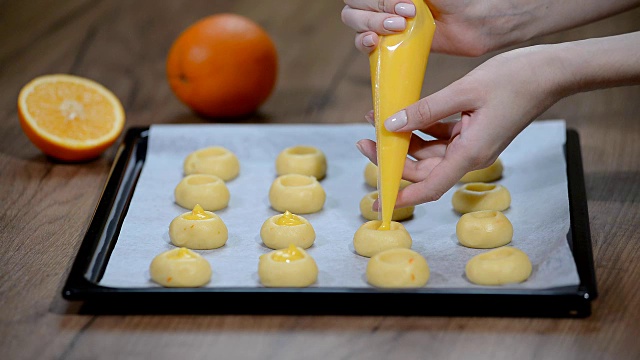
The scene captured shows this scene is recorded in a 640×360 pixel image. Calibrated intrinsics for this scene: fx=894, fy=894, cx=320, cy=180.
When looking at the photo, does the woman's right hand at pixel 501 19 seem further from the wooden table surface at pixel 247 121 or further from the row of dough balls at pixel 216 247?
the row of dough balls at pixel 216 247

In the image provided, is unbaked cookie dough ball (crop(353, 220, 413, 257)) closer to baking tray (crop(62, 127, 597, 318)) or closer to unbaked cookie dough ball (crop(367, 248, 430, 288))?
unbaked cookie dough ball (crop(367, 248, 430, 288))

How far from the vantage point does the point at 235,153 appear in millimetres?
1968

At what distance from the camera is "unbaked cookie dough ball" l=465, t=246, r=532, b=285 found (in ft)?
4.39

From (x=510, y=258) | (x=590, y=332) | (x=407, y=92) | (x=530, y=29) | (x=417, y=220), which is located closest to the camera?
(x=590, y=332)

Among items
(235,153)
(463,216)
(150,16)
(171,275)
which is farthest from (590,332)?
(150,16)

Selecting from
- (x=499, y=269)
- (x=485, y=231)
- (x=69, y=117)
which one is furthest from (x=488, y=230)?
(x=69, y=117)

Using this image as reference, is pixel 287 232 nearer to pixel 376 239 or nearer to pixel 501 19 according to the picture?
pixel 376 239

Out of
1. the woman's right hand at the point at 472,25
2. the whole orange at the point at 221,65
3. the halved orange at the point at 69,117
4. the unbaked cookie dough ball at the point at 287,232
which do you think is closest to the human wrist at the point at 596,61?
the woman's right hand at the point at 472,25

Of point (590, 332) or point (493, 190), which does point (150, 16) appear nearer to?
point (493, 190)

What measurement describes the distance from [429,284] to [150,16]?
1.70 m

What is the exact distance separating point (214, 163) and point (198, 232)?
0.34 metres

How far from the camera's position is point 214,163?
1840 mm

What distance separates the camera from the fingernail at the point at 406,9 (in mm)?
1487

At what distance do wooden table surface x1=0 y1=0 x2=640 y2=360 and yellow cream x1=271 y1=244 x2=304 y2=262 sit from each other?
10 cm
